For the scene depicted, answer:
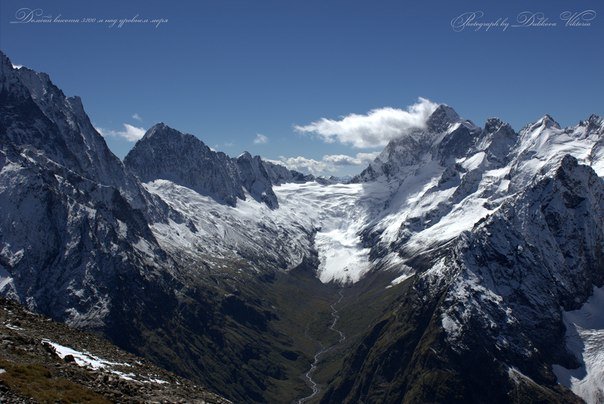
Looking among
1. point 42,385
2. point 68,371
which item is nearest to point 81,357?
point 68,371

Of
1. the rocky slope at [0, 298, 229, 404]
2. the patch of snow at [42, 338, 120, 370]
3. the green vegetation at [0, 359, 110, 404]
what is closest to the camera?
the green vegetation at [0, 359, 110, 404]

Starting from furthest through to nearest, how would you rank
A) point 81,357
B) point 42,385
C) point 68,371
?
point 81,357 → point 68,371 → point 42,385

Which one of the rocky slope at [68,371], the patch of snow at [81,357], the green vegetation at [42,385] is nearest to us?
the green vegetation at [42,385]

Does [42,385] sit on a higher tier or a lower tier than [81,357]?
lower

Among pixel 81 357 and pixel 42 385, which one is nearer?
pixel 42 385

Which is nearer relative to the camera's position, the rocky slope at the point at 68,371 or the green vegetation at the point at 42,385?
the green vegetation at the point at 42,385

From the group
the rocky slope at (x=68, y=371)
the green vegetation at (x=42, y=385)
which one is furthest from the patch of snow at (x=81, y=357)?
the green vegetation at (x=42, y=385)

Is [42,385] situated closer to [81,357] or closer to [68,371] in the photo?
[68,371]

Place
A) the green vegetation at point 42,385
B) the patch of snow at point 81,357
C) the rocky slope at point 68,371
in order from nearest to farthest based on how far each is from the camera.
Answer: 1. the green vegetation at point 42,385
2. the rocky slope at point 68,371
3. the patch of snow at point 81,357

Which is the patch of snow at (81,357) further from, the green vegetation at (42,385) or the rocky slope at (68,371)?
the green vegetation at (42,385)

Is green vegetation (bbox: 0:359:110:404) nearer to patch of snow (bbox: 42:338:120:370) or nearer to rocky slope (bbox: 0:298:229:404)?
rocky slope (bbox: 0:298:229:404)

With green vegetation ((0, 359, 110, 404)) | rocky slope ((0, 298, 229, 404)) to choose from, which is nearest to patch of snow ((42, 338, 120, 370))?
rocky slope ((0, 298, 229, 404))

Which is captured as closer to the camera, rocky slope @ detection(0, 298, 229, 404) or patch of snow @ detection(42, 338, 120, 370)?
rocky slope @ detection(0, 298, 229, 404)
